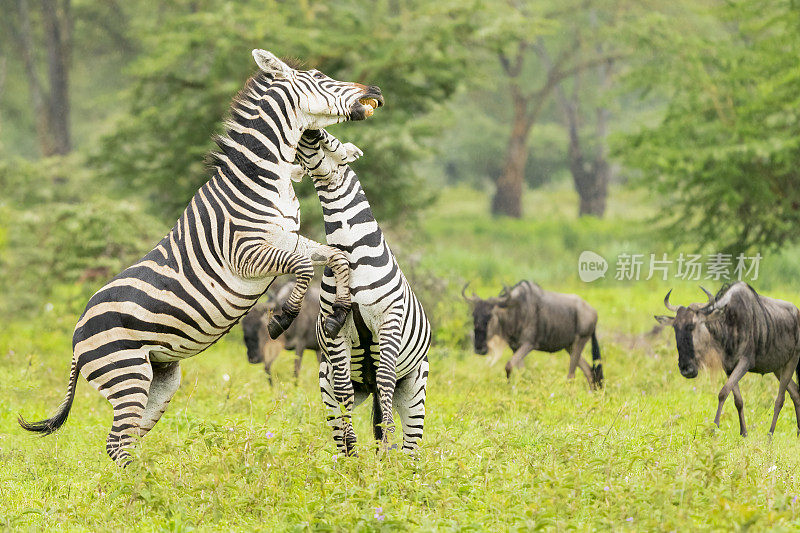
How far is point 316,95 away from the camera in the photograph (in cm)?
550

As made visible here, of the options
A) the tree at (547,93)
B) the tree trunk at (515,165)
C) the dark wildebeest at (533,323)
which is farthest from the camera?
the tree trunk at (515,165)

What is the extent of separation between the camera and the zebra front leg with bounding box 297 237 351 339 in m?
5.34

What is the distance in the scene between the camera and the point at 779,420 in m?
8.30

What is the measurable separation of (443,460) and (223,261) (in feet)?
6.20

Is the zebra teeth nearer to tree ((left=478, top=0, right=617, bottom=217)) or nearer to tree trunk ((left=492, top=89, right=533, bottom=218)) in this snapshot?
tree ((left=478, top=0, right=617, bottom=217))

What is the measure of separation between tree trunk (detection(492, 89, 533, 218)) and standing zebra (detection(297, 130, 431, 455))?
83.8 feet

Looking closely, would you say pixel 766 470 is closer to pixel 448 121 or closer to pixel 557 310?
pixel 557 310

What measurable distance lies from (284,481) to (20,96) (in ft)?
104

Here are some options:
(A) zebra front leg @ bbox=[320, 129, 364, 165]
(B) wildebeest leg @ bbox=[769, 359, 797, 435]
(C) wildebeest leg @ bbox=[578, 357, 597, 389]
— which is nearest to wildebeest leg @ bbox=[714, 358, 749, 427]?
(B) wildebeest leg @ bbox=[769, 359, 797, 435]

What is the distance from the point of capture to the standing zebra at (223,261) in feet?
17.6

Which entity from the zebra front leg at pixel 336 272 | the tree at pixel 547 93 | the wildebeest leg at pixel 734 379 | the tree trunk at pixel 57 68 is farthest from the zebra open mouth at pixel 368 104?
the tree at pixel 547 93

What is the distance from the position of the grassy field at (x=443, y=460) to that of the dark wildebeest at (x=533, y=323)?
1.12ft

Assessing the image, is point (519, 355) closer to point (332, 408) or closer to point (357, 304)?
point (332, 408)

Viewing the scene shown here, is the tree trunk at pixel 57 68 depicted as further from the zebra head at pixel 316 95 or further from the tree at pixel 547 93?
the zebra head at pixel 316 95
